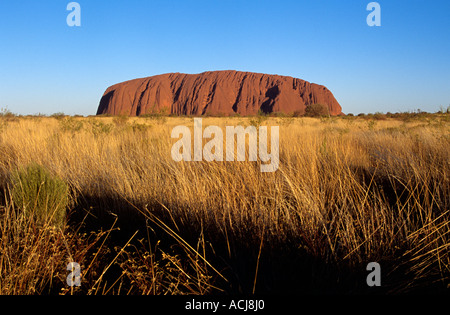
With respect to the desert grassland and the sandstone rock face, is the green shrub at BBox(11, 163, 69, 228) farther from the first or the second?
the sandstone rock face

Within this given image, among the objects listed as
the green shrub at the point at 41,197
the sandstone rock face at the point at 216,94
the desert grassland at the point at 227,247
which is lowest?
the desert grassland at the point at 227,247

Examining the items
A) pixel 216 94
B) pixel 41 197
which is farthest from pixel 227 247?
pixel 216 94

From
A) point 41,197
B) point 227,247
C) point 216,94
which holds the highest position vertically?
point 216,94

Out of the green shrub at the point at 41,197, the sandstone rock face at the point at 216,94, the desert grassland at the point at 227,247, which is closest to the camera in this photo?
the desert grassland at the point at 227,247

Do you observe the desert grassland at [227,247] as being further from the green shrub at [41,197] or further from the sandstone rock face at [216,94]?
the sandstone rock face at [216,94]

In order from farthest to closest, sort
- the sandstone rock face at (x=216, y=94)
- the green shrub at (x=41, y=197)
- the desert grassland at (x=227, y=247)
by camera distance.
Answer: the sandstone rock face at (x=216, y=94)
the green shrub at (x=41, y=197)
the desert grassland at (x=227, y=247)

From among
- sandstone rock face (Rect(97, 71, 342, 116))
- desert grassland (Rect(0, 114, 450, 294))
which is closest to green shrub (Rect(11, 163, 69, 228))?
desert grassland (Rect(0, 114, 450, 294))

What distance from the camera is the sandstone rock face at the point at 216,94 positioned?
73.3m

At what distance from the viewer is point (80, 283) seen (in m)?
1.66

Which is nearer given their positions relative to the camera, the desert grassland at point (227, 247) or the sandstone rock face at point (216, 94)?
the desert grassland at point (227, 247)

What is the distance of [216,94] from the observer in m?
75.1

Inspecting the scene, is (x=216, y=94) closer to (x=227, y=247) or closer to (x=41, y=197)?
(x=41, y=197)

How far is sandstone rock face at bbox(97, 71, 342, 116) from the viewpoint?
7331 cm

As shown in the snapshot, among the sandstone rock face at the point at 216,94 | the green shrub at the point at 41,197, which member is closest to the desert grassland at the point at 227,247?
the green shrub at the point at 41,197
